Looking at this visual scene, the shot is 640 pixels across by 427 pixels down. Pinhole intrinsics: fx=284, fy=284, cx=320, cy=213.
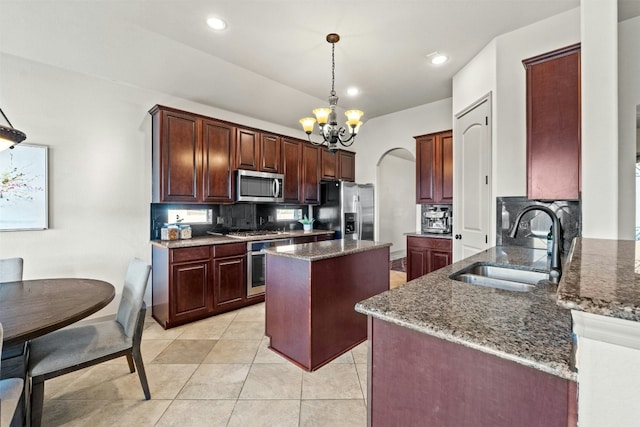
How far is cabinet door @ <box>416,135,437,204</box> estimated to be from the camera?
423 centimetres

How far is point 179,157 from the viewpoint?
10.7 feet

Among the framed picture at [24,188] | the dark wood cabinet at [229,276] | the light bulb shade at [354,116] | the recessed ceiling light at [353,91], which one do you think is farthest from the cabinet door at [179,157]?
the recessed ceiling light at [353,91]

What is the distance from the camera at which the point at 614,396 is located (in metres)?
0.48

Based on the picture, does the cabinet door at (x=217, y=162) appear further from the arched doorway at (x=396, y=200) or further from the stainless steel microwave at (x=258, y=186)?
the arched doorway at (x=396, y=200)

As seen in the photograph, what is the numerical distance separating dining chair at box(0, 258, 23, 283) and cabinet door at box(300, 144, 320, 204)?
3262mm

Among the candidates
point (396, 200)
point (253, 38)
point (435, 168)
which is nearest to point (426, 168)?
point (435, 168)

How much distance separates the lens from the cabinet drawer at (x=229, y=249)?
3.28 metres

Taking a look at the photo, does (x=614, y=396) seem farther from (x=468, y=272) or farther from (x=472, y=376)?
(x=468, y=272)

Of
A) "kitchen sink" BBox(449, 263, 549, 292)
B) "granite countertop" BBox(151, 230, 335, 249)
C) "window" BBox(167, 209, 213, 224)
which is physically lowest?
"kitchen sink" BBox(449, 263, 549, 292)

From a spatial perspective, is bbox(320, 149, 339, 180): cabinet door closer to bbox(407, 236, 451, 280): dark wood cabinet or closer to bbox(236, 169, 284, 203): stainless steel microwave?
bbox(236, 169, 284, 203): stainless steel microwave

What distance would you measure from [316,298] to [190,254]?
1646mm

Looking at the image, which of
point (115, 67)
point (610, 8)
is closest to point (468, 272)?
point (610, 8)

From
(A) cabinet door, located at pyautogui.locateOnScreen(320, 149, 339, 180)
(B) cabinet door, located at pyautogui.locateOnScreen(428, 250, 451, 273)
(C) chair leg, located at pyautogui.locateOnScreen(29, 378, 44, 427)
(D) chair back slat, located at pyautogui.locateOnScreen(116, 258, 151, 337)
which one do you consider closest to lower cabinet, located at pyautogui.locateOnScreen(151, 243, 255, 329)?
(D) chair back slat, located at pyautogui.locateOnScreen(116, 258, 151, 337)

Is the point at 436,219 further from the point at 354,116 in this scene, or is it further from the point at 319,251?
the point at 319,251
